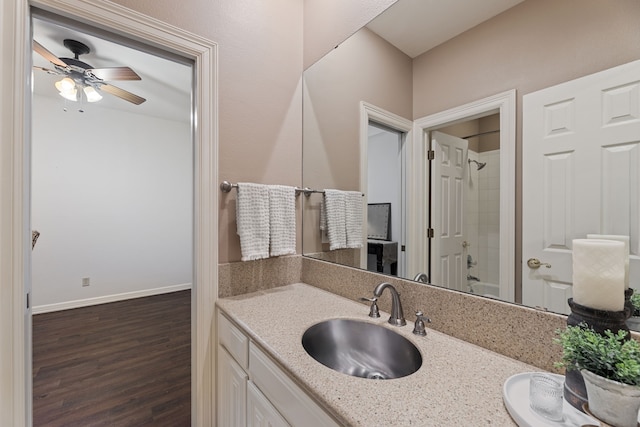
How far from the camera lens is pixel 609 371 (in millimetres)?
535

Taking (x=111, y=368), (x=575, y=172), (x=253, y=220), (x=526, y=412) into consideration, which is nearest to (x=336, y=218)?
(x=253, y=220)

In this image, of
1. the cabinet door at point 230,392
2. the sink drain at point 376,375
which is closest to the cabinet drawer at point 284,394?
the cabinet door at point 230,392

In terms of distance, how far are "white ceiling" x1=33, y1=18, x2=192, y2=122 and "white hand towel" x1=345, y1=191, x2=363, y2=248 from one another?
1.31 metres

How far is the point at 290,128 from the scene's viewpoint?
1704mm

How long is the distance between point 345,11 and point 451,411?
1.83 m

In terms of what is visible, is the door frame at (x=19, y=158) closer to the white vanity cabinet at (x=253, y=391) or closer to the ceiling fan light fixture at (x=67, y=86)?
the white vanity cabinet at (x=253, y=391)

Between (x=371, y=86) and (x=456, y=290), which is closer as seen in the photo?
(x=456, y=290)

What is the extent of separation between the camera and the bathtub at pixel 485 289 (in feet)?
3.03

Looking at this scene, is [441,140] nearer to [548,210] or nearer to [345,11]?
[548,210]

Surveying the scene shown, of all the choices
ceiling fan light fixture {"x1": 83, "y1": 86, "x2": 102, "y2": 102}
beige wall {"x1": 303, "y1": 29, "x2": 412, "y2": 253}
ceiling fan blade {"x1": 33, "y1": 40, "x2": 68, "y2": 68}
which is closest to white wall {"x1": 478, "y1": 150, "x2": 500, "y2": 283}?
beige wall {"x1": 303, "y1": 29, "x2": 412, "y2": 253}

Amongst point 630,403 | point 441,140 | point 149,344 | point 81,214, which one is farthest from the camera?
point 81,214

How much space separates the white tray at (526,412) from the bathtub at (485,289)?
0.28 metres

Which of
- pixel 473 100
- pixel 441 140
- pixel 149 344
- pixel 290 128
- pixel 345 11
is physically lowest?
pixel 149 344

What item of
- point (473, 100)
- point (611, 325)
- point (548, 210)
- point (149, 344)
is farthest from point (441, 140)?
point (149, 344)
